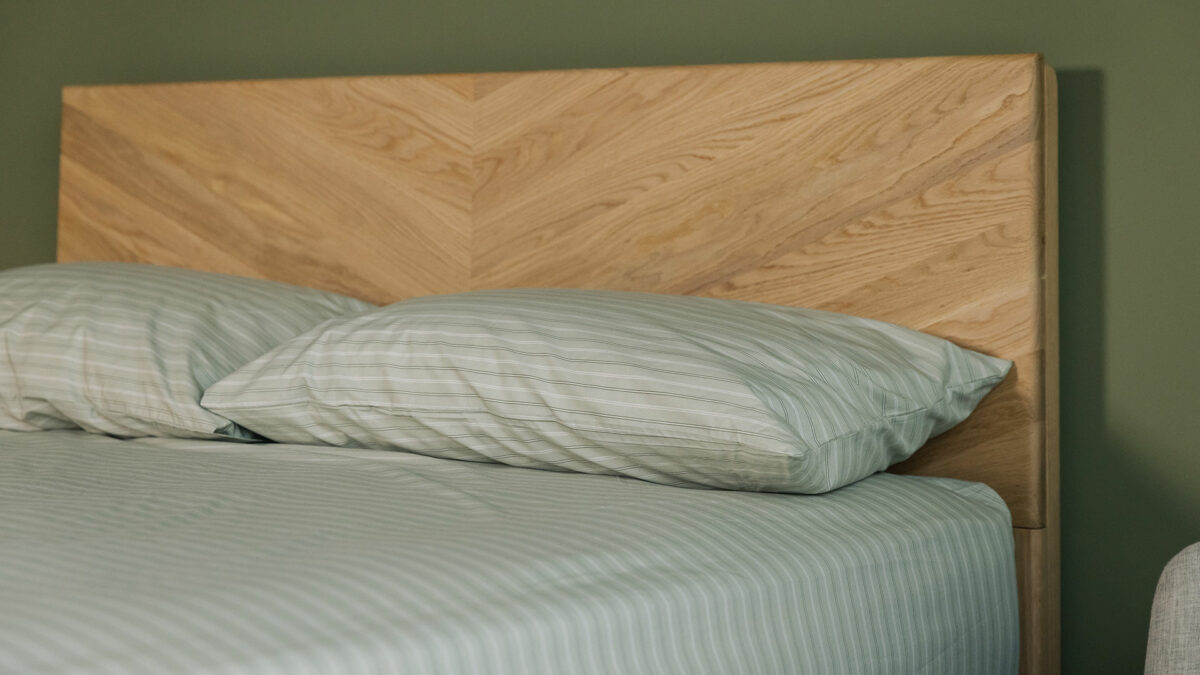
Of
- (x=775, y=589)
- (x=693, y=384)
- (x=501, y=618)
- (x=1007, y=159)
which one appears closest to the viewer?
(x=501, y=618)

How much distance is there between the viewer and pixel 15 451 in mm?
1352

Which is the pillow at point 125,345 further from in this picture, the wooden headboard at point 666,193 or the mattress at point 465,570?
the wooden headboard at point 666,193

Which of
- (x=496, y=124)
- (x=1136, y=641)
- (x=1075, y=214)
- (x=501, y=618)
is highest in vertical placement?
(x=496, y=124)

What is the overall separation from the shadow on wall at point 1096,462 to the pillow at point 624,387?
0.58 ft

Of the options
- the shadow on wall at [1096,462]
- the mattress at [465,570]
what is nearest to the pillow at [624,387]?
the mattress at [465,570]

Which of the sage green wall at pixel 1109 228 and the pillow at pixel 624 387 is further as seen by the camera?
the sage green wall at pixel 1109 228

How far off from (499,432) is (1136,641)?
942 mm

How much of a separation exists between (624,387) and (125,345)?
0.69m

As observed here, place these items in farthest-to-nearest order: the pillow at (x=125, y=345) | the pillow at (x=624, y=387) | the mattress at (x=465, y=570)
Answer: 1. the pillow at (x=125, y=345)
2. the pillow at (x=624, y=387)
3. the mattress at (x=465, y=570)

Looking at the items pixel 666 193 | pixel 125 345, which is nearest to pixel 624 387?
pixel 666 193

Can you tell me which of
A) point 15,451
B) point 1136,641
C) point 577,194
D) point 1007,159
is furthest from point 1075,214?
point 15,451

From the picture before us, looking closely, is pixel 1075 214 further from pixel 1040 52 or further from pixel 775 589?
pixel 775 589

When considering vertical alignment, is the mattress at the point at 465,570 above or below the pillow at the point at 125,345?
below

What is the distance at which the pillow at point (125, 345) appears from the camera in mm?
1461
